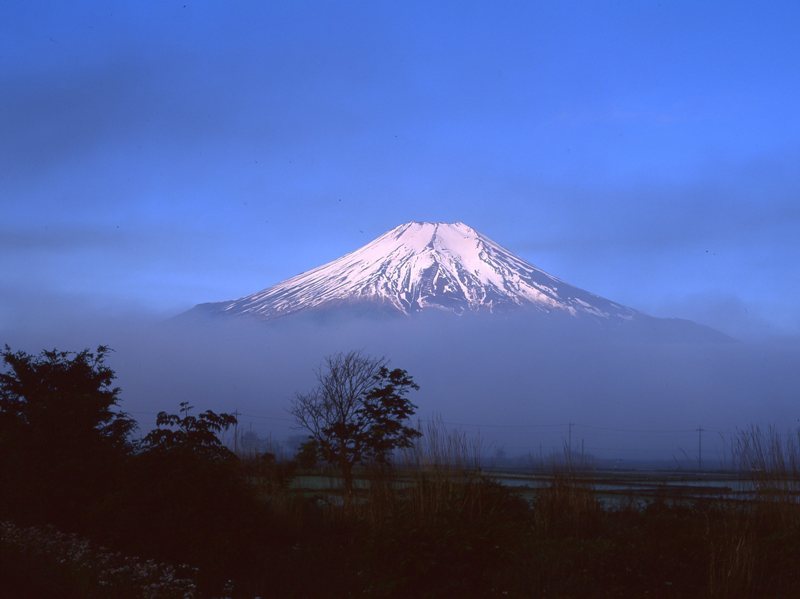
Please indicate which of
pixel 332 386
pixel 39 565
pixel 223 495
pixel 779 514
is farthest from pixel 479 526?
pixel 332 386

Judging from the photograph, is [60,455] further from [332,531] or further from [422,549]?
[422,549]

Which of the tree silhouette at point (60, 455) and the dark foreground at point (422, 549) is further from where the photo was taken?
the tree silhouette at point (60, 455)

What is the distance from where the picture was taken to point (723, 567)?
30.5 feet

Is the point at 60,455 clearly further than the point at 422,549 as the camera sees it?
Yes

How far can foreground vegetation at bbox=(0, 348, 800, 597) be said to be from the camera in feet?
28.5

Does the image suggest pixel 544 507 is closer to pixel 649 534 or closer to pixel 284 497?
pixel 649 534

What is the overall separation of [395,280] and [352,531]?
87592 mm

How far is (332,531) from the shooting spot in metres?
15.1

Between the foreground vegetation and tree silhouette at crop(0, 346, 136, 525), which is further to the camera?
tree silhouette at crop(0, 346, 136, 525)

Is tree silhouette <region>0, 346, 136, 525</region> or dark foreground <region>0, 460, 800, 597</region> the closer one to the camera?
dark foreground <region>0, 460, 800, 597</region>

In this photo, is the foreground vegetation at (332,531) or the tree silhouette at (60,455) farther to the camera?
the tree silhouette at (60,455)

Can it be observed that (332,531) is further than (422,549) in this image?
Yes

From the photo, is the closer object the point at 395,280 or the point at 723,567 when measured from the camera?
the point at 723,567

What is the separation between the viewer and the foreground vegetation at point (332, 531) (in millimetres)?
8688
